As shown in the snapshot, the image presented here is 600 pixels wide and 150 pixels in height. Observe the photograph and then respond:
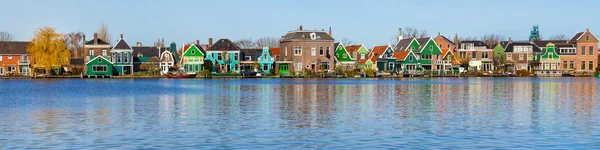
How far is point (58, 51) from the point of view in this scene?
9144cm

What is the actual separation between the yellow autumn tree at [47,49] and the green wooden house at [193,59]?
1397cm

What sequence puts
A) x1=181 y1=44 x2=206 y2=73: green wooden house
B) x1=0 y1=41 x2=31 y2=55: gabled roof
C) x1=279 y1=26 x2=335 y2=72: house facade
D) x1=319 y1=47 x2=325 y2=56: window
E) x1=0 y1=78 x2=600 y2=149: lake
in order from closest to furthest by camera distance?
x1=0 y1=78 x2=600 y2=149: lake < x1=279 y1=26 x2=335 y2=72: house facade < x1=319 y1=47 x2=325 y2=56: window < x1=181 y1=44 x2=206 y2=73: green wooden house < x1=0 y1=41 x2=31 y2=55: gabled roof

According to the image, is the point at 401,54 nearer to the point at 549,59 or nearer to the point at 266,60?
the point at 266,60

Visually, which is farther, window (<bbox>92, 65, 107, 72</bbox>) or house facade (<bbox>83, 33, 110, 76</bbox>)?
window (<bbox>92, 65, 107, 72</bbox>)

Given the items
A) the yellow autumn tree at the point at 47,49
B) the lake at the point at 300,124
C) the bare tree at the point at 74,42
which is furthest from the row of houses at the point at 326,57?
the lake at the point at 300,124

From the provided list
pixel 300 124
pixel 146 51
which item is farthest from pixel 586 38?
pixel 300 124

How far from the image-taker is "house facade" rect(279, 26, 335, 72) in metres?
95.6

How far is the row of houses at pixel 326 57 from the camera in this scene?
96.6 m

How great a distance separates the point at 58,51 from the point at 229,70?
2052 cm

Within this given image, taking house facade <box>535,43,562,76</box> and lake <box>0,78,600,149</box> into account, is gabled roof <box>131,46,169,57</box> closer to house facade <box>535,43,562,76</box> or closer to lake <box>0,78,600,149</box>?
house facade <box>535,43,562,76</box>

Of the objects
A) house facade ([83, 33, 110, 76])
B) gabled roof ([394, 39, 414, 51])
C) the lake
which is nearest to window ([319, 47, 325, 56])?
gabled roof ([394, 39, 414, 51])

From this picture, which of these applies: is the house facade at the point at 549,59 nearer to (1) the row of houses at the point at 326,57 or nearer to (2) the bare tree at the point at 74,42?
(1) the row of houses at the point at 326,57

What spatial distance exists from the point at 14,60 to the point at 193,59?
75.1 ft

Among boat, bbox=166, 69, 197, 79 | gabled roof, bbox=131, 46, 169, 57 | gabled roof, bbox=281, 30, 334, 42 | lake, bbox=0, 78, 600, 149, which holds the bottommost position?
lake, bbox=0, 78, 600, 149
